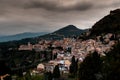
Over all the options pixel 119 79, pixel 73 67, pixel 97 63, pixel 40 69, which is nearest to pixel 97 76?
pixel 97 63

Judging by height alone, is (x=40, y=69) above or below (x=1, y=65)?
below

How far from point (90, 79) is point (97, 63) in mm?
6847

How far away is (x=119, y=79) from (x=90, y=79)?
14.1m

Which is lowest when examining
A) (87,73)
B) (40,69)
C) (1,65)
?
(40,69)

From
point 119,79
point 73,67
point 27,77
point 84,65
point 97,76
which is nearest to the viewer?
point 119,79

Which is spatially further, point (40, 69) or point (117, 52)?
point (40, 69)

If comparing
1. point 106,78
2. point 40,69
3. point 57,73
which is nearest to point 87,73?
point 106,78

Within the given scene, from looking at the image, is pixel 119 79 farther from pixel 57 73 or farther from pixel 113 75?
pixel 57 73

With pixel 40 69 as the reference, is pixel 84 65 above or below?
above

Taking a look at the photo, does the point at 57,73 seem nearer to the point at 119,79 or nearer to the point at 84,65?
the point at 84,65

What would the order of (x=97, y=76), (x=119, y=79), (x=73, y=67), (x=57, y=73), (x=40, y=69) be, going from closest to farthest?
(x=119, y=79), (x=97, y=76), (x=57, y=73), (x=73, y=67), (x=40, y=69)

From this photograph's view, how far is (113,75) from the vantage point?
59.5 metres

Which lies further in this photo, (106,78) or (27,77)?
(27,77)

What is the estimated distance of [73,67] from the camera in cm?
15225
